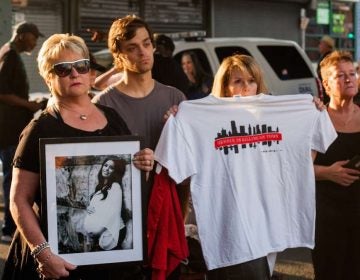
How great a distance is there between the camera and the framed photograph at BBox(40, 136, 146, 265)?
10.6ft

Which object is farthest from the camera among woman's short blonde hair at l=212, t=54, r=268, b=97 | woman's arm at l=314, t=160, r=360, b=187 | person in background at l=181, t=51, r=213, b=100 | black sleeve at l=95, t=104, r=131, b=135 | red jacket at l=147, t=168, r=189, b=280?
person in background at l=181, t=51, r=213, b=100

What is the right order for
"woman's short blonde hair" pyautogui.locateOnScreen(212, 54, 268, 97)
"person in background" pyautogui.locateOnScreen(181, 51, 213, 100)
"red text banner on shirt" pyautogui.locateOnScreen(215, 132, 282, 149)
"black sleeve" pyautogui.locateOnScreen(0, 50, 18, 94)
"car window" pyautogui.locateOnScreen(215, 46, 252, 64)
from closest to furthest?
"red text banner on shirt" pyautogui.locateOnScreen(215, 132, 282, 149) < "woman's short blonde hair" pyautogui.locateOnScreen(212, 54, 268, 97) < "black sleeve" pyautogui.locateOnScreen(0, 50, 18, 94) < "person in background" pyautogui.locateOnScreen(181, 51, 213, 100) < "car window" pyautogui.locateOnScreen(215, 46, 252, 64)

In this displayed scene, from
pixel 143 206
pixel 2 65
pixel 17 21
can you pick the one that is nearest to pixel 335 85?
pixel 143 206

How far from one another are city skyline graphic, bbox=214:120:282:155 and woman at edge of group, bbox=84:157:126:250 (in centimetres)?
72

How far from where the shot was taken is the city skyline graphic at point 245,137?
389 centimetres

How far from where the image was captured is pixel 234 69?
4.08 meters

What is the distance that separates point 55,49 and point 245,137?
1.14 meters

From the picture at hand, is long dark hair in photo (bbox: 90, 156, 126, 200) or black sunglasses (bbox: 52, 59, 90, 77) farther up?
black sunglasses (bbox: 52, 59, 90, 77)

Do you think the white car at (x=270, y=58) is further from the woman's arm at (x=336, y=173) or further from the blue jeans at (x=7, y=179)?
the woman's arm at (x=336, y=173)

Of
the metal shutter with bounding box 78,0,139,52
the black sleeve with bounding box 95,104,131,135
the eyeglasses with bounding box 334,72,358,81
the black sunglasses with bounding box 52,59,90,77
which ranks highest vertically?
the metal shutter with bounding box 78,0,139,52

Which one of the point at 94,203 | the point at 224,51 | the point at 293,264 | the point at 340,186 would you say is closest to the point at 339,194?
the point at 340,186

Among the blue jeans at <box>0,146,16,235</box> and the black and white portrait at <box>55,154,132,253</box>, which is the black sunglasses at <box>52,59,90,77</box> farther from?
the blue jeans at <box>0,146,16,235</box>

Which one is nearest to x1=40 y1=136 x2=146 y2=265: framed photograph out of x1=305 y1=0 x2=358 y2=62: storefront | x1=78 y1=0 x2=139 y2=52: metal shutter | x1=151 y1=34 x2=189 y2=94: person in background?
x1=151 y1=34 x2=189 y2=94: person in background

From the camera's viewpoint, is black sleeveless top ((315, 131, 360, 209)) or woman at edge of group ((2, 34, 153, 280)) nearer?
woman at edge of group ((2, 34, 153, 280))
